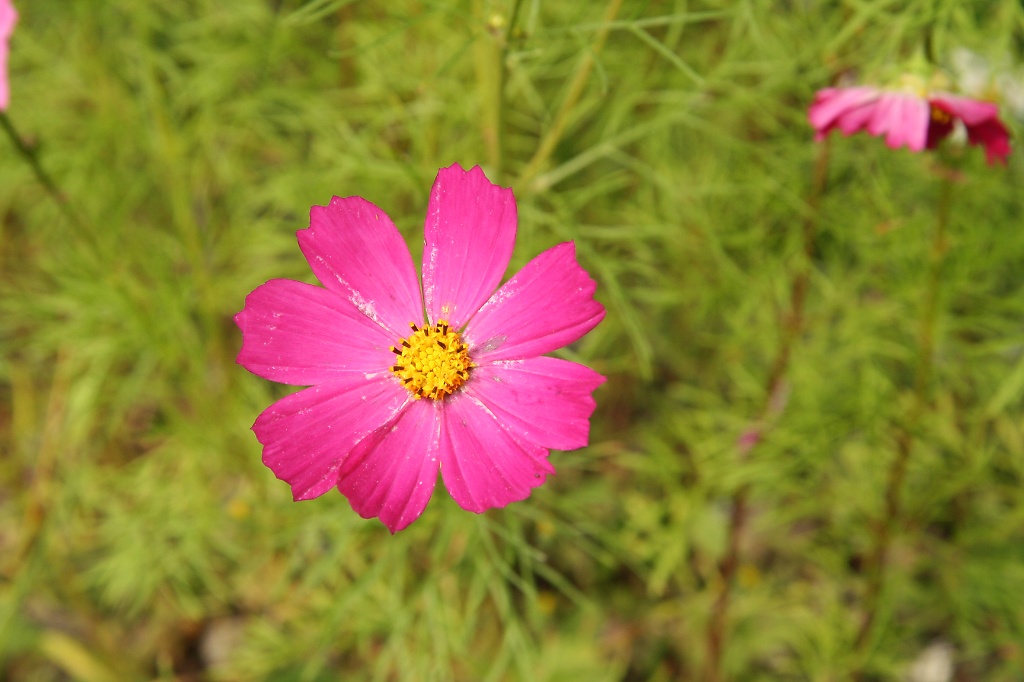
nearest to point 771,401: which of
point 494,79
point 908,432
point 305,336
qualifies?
point 908,432

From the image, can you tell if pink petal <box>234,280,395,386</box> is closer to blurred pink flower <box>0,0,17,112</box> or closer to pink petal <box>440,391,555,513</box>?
pink petal <box>440,391,555,513</box>

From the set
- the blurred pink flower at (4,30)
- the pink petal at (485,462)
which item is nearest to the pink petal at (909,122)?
the pink petal at (485,462)

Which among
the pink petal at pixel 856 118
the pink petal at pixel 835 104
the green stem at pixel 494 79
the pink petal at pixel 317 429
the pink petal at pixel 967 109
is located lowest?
the pink petal at pixel 317 429

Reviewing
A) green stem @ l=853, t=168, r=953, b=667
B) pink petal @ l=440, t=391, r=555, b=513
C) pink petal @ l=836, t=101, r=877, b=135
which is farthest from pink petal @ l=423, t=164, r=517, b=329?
green stem @ l=853, t=168, r=953, b=667

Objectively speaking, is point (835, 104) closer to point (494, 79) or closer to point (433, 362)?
point (494, 79)

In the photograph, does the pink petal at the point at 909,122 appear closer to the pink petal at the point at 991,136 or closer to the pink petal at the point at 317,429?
the pink petal at the point at 991,136

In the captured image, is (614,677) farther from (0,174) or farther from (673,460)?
(0,174)

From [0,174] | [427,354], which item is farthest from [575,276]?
[0,174]
